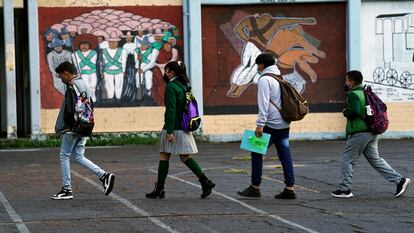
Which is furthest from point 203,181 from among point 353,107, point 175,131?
point 353,107

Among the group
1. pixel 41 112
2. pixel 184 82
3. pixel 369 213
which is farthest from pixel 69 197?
pixel 41 112

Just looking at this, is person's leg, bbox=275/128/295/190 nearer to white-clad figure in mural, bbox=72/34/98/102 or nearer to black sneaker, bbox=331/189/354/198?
black sneaker, bbox=331/189/354/198

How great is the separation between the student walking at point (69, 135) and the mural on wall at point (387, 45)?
12474 millimetres

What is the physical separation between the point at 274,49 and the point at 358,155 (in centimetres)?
1084

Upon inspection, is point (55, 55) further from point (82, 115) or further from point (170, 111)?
point (170, 111)

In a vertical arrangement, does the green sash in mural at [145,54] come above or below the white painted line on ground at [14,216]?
above

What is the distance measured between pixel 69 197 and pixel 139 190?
1.28 meters

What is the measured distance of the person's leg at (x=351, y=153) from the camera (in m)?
10.8

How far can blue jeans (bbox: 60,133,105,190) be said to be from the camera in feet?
34.6

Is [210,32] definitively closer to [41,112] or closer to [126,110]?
[126,110]

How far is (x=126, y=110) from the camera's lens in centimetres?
2111

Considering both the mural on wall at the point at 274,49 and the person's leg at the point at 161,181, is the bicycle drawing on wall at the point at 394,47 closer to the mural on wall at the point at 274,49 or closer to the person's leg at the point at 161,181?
the mural on wall at the point at 274,49

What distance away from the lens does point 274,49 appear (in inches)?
846

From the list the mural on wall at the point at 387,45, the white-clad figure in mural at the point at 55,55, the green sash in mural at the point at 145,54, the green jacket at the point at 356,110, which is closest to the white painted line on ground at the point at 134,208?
the green jacket at the point at 356,110
